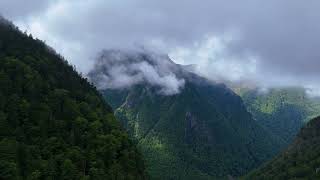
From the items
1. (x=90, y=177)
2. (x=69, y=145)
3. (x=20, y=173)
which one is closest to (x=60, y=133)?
(x=69, y=145)

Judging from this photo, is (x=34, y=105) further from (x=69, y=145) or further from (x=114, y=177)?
(x=114, y=177)

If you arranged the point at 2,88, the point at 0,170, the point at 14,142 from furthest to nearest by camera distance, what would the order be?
1. the point at 2,88
2. the point at 14,142
3. the point at 0,170

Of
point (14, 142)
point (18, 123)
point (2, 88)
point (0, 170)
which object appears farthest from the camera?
point (2, 88)

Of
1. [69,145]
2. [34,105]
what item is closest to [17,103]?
[34,105]

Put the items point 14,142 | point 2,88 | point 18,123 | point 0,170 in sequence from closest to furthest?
point 0,170, point 14,142, point 18,123, point 2,88

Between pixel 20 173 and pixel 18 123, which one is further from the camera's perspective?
pixel 18 123

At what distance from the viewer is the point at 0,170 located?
160 meters

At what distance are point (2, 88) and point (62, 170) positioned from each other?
36.7 m

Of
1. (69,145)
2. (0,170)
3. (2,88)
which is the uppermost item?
(2,88)

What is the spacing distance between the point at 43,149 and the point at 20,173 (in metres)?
16.6

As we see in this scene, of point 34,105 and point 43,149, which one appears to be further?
point 34,105

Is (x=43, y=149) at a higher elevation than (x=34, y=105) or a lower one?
lower

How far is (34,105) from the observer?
19800cm

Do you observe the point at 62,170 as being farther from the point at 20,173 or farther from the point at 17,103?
the point at 17,103
